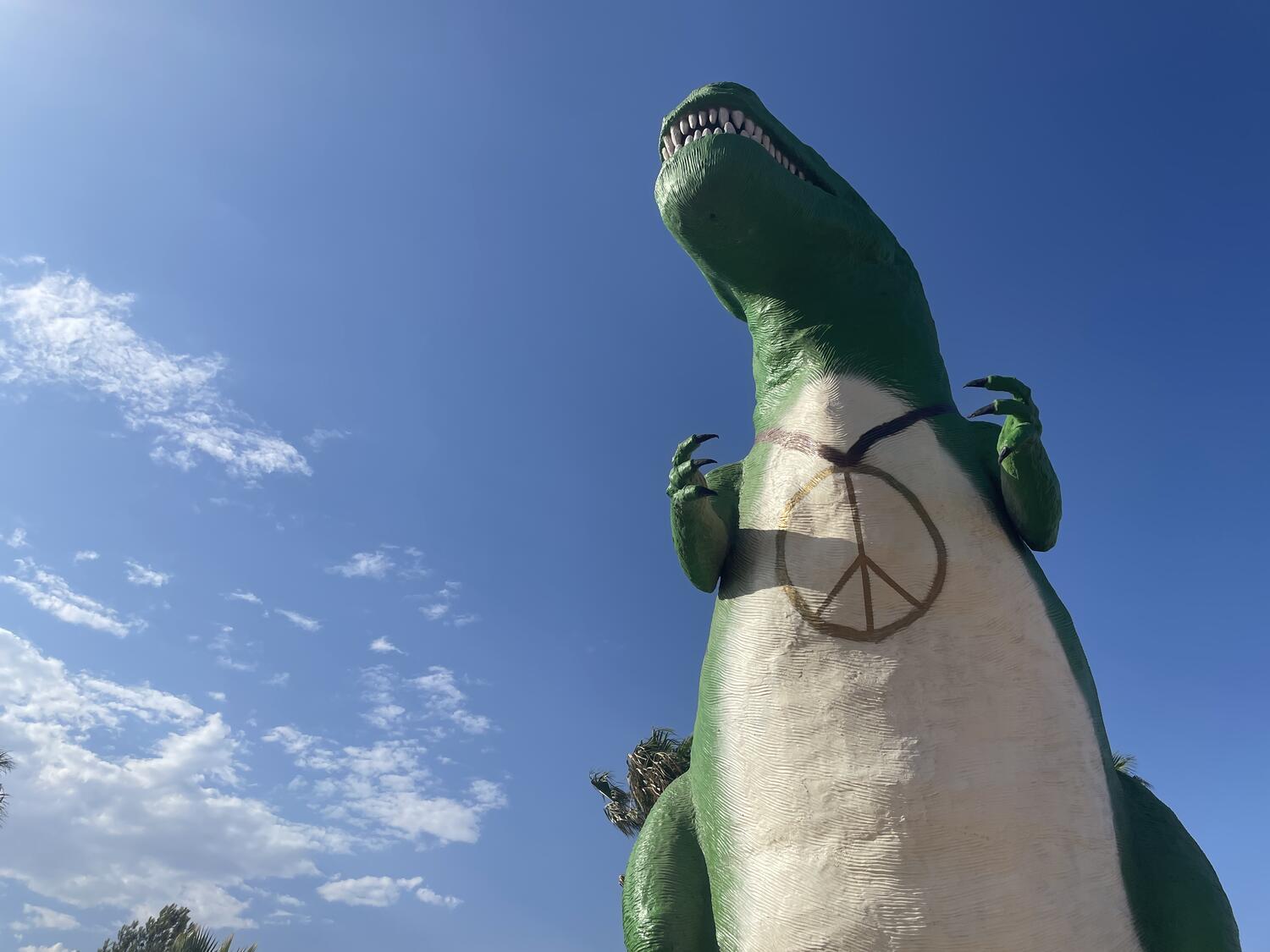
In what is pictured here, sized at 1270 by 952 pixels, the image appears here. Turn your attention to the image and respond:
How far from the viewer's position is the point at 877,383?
4.01 m

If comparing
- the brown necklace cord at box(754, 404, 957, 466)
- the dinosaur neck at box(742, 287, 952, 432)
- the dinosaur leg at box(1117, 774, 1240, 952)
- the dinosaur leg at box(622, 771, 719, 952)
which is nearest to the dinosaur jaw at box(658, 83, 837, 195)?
the dinosaur neck at box(742, 287, 952, 432)

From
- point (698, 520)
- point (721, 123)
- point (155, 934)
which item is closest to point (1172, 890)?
point (698, 520)

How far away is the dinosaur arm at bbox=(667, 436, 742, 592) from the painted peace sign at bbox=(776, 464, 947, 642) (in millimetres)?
305

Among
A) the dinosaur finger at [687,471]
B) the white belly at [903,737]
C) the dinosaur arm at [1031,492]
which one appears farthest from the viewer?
the dinosaur finger at [687,471]

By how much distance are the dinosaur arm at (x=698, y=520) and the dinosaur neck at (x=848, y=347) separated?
1.52 ft

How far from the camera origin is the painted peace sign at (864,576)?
3.37m

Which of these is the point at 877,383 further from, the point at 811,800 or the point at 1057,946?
the point at 1057,946

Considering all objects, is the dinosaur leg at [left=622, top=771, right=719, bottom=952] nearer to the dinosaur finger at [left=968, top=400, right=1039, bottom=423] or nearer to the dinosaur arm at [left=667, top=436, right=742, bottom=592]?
the dinosaur arm at [left=667, top=436, right=742, bottom=592]

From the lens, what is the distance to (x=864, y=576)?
3465mm

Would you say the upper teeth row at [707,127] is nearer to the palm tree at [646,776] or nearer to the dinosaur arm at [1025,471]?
the dinosaur arm at [1025,471]

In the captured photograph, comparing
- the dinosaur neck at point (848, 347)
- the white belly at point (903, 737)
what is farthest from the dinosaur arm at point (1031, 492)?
the dinosaur neck at point (848, 347)

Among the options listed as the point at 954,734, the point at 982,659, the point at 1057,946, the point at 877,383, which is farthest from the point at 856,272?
the point at 1057,946

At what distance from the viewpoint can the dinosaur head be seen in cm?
410

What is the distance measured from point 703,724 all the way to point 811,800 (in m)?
0.66
